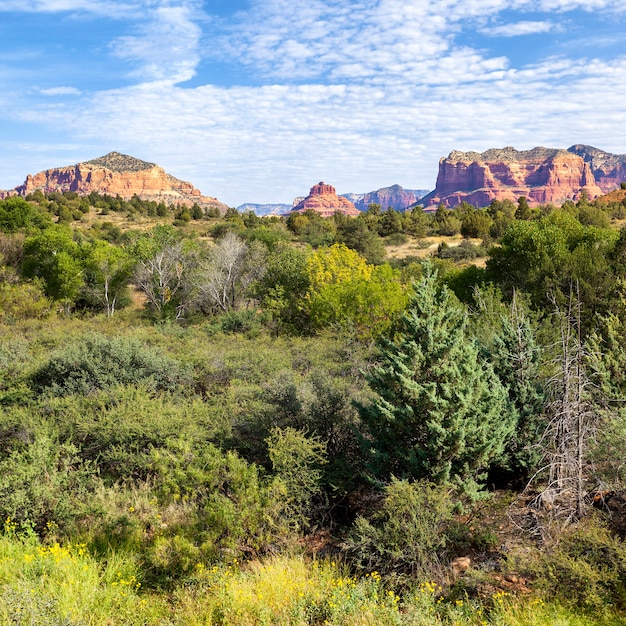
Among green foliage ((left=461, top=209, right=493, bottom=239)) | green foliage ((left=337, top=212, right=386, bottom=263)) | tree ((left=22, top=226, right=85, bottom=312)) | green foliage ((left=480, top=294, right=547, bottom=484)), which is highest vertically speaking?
green foliage ((left=461, top=209, right=493, bottom=239))

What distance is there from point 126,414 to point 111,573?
4.01 meters

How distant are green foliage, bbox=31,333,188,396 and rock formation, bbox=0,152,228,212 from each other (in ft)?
352

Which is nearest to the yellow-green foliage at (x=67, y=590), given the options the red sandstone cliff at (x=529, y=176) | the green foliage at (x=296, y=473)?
the green foliage at (x=296, y=473)

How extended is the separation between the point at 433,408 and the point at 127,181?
132989mm

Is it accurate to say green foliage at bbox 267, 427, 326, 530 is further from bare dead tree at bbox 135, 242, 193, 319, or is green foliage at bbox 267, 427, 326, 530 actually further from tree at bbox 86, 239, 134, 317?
tree at bbox 86, 239, 134, 317

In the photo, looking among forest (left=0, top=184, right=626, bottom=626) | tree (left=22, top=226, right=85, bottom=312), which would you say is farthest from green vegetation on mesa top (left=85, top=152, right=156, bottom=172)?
forest (left=0, top=184, right=626, bottom=626)

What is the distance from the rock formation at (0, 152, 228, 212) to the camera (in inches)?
4916

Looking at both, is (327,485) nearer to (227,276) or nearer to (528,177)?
(227,276)

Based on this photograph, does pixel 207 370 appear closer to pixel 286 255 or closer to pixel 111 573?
pixel 111 573

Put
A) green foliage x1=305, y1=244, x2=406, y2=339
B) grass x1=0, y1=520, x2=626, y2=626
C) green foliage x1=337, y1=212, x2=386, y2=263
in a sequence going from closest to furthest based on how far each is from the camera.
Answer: grass x1=0, y1=520, x2=626, y2=626 → green foliage x1=305, y1=244, x2=406, y2=339 → green foliage x1=337, y1=212, x2=386, y2=263

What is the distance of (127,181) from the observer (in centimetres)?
12631

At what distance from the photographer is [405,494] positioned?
7398mm

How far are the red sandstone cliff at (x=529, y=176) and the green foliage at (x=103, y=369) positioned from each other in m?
173

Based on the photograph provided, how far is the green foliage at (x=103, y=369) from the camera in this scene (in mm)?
12938
